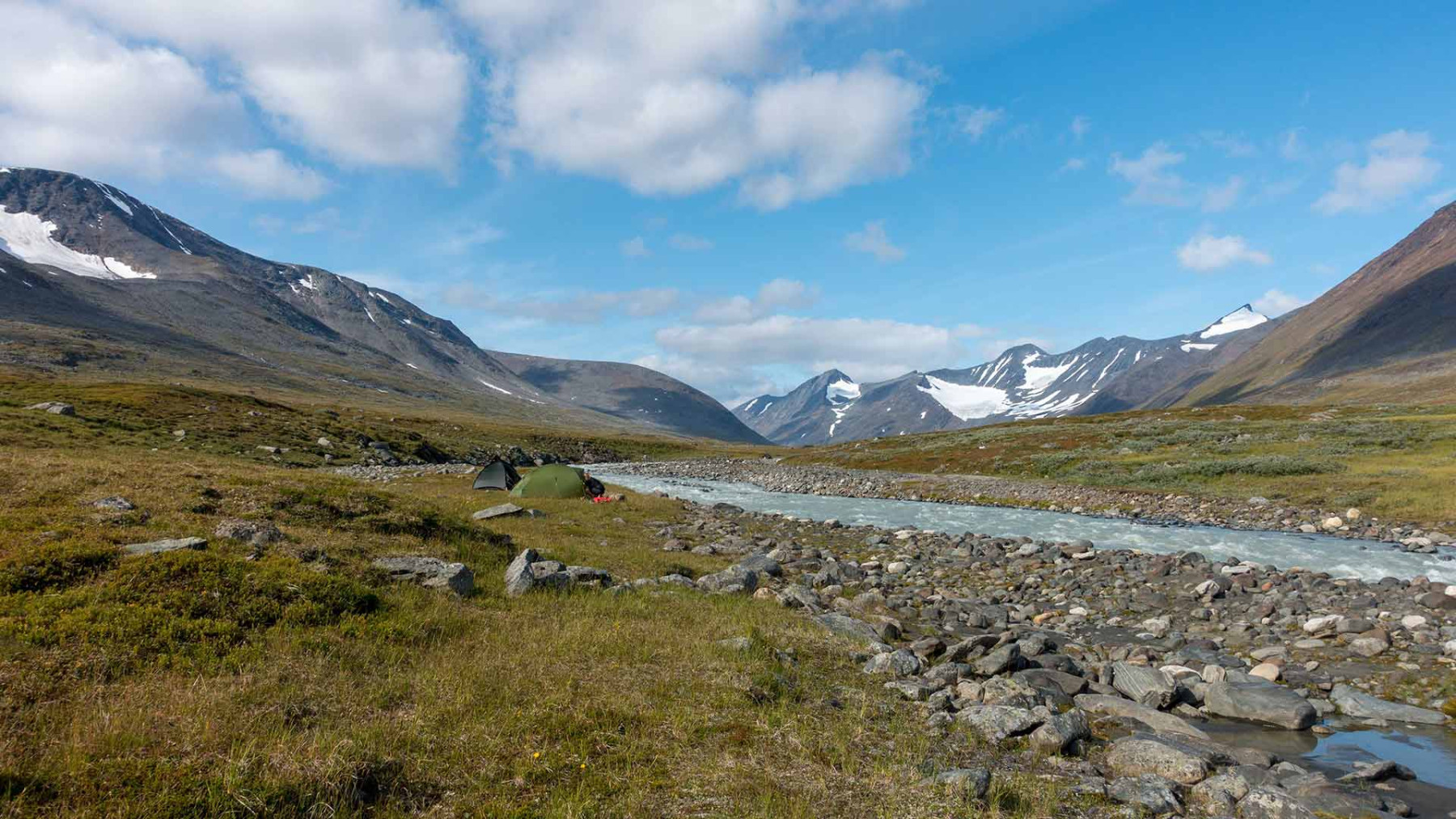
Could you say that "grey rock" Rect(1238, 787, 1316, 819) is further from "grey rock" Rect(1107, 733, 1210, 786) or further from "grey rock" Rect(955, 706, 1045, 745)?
"grey rock" Rect(955, 706, 1045, 745)

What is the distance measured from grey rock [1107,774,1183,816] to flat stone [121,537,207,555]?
14515mm

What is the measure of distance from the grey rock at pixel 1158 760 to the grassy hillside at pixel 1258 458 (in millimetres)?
34937

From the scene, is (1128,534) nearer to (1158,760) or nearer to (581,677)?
(1158,760)

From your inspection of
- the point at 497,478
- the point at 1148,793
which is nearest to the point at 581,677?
the point at 1148,793

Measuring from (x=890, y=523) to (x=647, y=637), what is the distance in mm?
29214

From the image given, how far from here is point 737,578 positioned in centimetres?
1766

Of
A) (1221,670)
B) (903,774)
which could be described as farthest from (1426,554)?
(903,774)

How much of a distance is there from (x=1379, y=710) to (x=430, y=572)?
17887 millimetres

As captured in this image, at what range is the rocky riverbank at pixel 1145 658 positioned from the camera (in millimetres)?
8625

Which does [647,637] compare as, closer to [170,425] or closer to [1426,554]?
[1426,554]

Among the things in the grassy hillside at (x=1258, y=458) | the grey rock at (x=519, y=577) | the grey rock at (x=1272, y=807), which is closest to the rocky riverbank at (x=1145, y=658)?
the grey rock at (x=1272, y=807)

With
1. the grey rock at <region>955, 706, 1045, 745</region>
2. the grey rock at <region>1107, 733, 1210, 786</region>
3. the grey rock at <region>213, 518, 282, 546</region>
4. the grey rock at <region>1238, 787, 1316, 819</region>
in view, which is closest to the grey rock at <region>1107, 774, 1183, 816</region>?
the grey rock at <region>1107, 733, 1210, 786</region>

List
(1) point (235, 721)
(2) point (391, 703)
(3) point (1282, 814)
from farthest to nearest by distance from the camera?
(2) point (391, 703)
(3) point (1282, 814)
(1) point (235, 721)

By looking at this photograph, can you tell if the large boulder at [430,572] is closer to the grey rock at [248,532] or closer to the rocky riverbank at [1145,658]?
the grey rock at [248,532]
